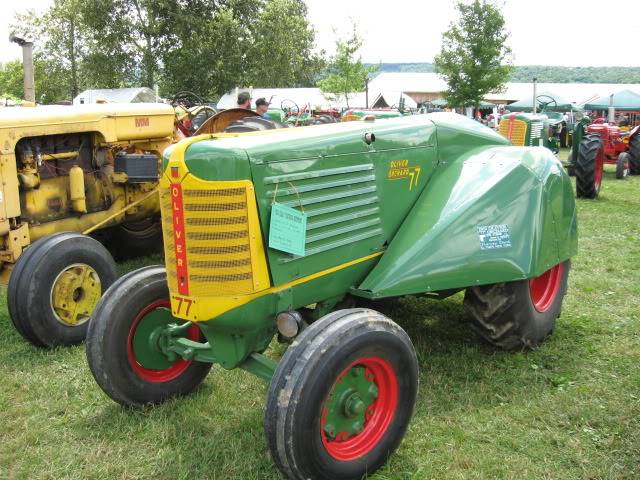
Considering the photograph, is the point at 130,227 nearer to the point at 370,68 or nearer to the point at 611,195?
the point at 611,195

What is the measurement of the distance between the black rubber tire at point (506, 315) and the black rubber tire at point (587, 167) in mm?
6494

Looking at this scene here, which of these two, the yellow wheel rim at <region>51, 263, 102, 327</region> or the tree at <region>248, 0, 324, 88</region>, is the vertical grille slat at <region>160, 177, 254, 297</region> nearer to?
the yellow wheel rim at <region>51, 263, 102, 327</region>

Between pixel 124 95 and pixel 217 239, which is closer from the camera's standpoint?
pixel 217 239

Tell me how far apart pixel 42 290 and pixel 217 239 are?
202 centimetres

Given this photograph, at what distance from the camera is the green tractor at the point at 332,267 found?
8.79 feet

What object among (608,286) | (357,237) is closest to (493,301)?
(357,237)

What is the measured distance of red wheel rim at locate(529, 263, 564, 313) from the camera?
4227 millimetres

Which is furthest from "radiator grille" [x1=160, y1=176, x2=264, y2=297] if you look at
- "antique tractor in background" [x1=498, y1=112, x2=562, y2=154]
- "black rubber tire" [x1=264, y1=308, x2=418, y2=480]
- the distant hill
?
the distant hill

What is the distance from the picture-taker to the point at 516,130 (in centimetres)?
Result: 1133

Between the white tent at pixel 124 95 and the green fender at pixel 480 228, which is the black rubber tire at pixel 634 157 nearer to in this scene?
the green fender at pixel 480 228

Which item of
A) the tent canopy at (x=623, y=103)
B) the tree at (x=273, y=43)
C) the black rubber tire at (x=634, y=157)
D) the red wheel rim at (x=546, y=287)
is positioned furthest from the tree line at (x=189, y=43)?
the red wheel rim at (x=546, y=287)

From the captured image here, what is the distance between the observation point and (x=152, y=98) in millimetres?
28844

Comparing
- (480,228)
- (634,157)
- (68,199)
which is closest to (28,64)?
(68,199)

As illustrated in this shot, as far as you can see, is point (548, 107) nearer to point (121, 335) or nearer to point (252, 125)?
point (252, 125)
